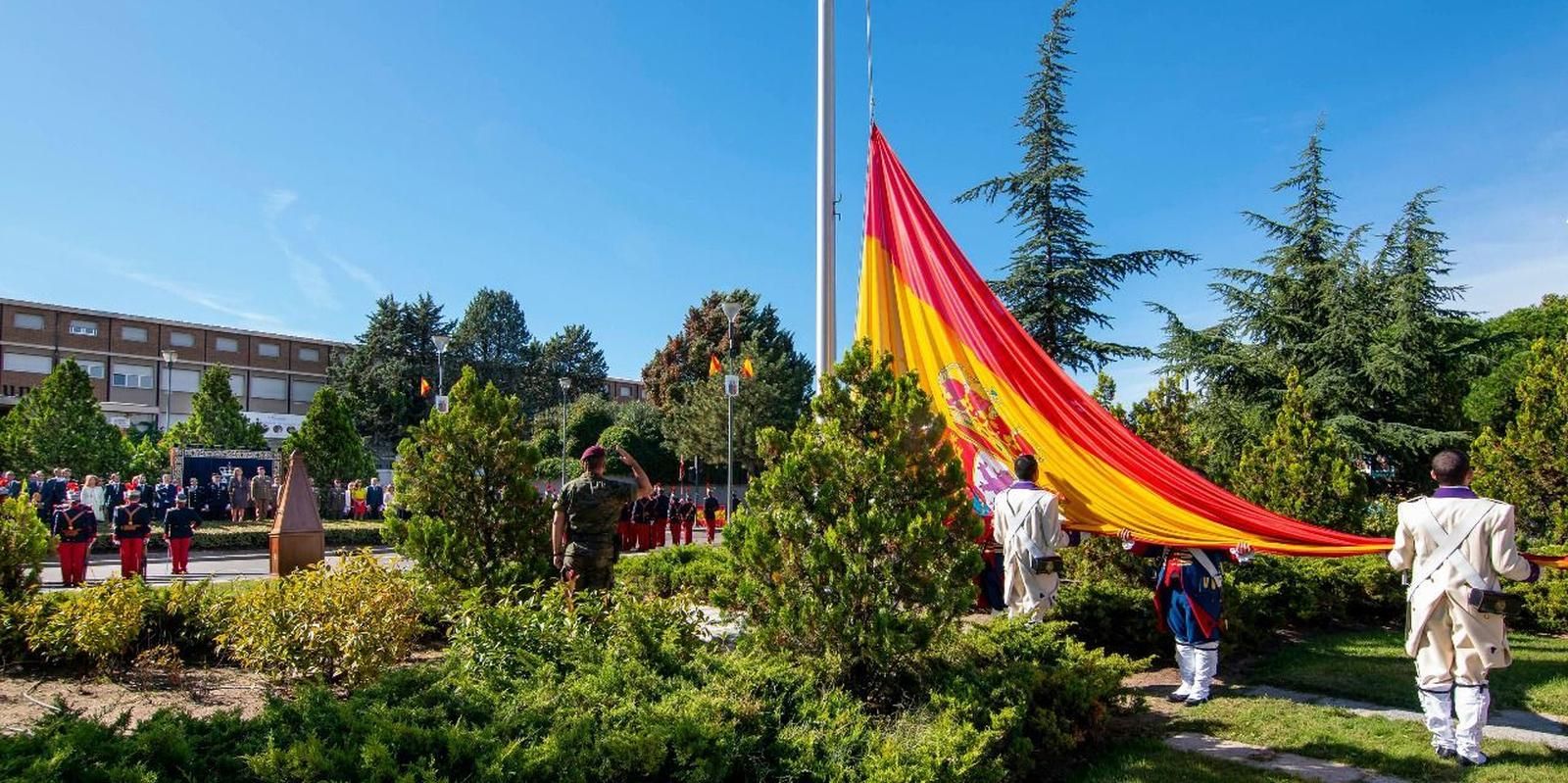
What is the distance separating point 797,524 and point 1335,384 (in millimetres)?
20324

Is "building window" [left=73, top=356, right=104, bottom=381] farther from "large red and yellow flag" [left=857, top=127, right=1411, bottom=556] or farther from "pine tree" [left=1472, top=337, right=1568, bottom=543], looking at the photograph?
"pine tree" [left=1472, top=337, right=1568, bottom=543]

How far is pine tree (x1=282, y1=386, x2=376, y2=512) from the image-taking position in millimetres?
27062

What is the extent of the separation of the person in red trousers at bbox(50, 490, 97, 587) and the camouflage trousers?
1038cm

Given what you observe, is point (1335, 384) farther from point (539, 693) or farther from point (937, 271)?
point (539, 693)

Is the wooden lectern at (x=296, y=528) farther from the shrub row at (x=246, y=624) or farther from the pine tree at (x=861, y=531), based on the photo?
the pine tree at (x=861, y=531)

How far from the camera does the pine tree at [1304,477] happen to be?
11.2 m

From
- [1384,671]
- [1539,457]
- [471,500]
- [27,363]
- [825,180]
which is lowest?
[1384,671]

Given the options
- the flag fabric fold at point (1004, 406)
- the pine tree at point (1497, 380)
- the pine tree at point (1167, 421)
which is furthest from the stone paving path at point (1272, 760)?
the pine tree at point (1497, 380)

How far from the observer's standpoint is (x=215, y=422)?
31.7m

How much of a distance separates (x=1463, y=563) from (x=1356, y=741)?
1314mm

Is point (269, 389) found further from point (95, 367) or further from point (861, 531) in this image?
point (861, 531)

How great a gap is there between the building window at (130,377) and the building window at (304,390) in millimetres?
9504

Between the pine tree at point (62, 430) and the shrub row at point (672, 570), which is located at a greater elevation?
the pine tree at point (62, 430)

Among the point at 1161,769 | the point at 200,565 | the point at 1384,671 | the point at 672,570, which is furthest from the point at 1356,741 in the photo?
the point at 200,565
